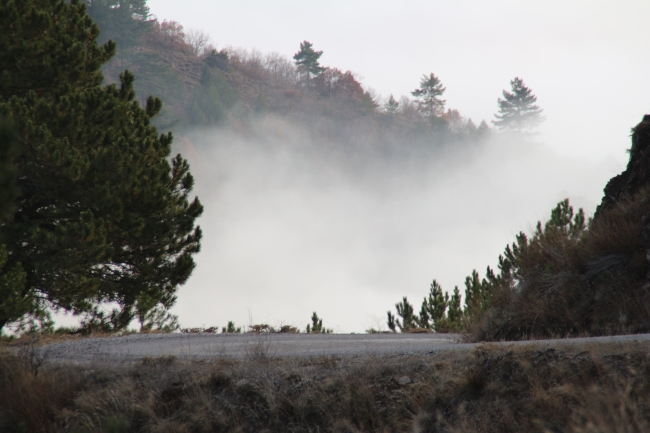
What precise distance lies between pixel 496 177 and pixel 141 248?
96.8 metres

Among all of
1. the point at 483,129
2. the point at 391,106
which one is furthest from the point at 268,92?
the point at 483,129

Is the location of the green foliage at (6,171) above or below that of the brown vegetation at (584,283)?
above

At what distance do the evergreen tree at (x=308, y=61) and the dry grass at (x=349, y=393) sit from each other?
92.2m

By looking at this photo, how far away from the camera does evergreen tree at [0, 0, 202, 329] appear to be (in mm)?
12211

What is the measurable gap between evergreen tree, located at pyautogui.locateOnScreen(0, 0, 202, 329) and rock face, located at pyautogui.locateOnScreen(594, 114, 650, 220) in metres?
9.76

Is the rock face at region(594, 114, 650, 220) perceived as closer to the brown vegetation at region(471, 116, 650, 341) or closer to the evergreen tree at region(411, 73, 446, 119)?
the brown vegetation at region(471, 116, 650, 341)

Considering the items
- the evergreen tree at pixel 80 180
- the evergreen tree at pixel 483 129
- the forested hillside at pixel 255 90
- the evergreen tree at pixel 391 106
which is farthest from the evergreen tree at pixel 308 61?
the evergreen tree at pixel 80 180

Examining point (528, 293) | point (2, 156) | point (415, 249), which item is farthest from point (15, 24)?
point (415, 249)

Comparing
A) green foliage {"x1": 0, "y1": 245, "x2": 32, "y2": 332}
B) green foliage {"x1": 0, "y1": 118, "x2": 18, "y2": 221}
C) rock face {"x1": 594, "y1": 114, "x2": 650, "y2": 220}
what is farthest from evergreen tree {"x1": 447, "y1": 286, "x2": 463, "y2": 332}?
green foliage {"x1": 0, "y1": 118, "x2": 18, "y2": 221}

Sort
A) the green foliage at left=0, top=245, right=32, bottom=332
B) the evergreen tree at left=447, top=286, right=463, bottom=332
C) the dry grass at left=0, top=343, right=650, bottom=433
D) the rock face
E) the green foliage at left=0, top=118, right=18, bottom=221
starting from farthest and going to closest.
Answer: the evergreen tree at left=447, top=286, right=463, bottom=332 < the green foliage at left=0, top=245, right=32, bottom=332 < the rock face < the green foliage at left=0, top=118, right=18, bottom=221 < the dry grass at left=0, top=343, right=650, bottom=433

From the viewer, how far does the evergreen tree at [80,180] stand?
12.2 meters

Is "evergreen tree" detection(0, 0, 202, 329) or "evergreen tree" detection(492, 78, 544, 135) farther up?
"evergreen tree" detection(492, 78, 544, 135)

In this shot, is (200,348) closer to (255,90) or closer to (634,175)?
(634,175)

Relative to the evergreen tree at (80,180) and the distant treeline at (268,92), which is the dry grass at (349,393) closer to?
the evergreen tree at (80,180)
